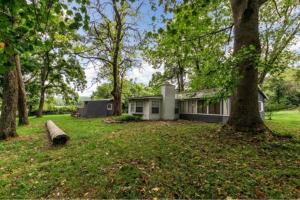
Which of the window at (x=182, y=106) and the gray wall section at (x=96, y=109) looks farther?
the gray wall section at (x=96, y=109)

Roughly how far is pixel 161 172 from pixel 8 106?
8.92 meters

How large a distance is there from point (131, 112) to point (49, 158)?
16.9 meters

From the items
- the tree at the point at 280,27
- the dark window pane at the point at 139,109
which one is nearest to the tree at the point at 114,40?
the dark window pane at the point at 139,109

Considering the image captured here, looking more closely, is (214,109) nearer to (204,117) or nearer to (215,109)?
(215,109)

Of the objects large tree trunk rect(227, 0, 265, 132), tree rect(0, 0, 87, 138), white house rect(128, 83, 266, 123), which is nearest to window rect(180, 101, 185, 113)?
white house rect(128, 83, 266, 123)

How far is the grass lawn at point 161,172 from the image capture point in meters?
3.72

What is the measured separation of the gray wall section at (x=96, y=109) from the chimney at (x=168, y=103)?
34.9 ft

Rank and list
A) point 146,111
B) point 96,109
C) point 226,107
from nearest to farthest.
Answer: point 226,107
point 146,111
point 96,109

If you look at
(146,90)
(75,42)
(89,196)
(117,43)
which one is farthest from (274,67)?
(146,90)

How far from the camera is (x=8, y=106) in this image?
31.1ft

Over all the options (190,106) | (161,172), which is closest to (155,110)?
(190,106)

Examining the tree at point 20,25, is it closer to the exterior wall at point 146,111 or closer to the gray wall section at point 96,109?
the exterior wall at point 146,111

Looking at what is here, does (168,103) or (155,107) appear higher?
(168,103)

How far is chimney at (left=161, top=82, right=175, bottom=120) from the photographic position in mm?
20406
